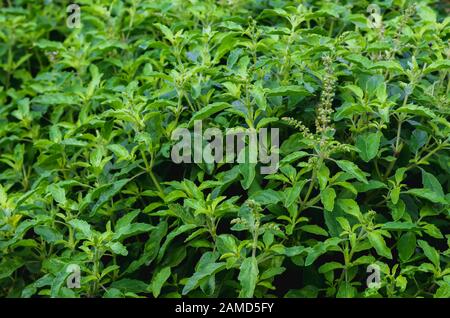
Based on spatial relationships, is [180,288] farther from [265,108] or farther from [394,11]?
[394,11]

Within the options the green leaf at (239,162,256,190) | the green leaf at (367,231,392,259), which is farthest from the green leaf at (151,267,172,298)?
the green leaf at (367,231,392,259)

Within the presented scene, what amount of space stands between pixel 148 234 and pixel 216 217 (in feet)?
1.37

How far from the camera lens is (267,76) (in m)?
2.95

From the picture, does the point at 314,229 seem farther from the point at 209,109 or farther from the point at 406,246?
the point at 209,109

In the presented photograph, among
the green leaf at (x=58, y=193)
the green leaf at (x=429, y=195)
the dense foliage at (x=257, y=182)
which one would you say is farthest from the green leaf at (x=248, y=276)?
the green leaf at (x=58, y=193)

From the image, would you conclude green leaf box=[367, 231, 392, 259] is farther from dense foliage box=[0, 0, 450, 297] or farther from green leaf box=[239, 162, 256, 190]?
green leaf box=[239, 162, 256, 190]

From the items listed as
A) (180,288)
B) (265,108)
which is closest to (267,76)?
(265,108)

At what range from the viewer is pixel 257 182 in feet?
8.80

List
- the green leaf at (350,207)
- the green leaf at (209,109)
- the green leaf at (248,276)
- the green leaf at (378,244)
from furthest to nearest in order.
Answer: the green leaf at (209,109) → the green leaf at (350,207) → the green leaf at (378,244) → the green leaf at (248,276)

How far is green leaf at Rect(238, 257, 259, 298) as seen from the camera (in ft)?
7.46

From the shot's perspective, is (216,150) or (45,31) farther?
(45,31)

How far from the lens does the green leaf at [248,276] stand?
7.46 ft

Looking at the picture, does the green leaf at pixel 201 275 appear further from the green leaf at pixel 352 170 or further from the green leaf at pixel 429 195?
the green leaf at pixel 429 195

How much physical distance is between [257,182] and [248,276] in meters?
0.48
